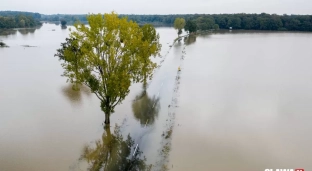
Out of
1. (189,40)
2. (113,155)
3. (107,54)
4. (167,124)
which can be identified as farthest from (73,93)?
(189,40)

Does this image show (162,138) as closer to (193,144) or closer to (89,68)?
(193,144)

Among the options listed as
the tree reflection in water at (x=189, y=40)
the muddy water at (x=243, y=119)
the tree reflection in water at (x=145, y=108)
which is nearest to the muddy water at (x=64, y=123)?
the tree reflection in water at (x=145, y=108)

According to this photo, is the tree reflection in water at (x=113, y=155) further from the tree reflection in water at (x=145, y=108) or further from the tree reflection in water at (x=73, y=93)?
the tree reflection in water at (x=73, y=93)

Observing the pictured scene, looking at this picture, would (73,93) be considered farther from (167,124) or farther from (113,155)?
(113,155)

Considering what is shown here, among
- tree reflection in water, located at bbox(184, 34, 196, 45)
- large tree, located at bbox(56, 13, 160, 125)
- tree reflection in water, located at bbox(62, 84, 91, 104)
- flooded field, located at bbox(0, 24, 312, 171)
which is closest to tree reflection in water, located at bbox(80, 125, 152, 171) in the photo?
flooded field, located at bbox(0, 24, 312, 171)

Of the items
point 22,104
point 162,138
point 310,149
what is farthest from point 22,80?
point 310,149
